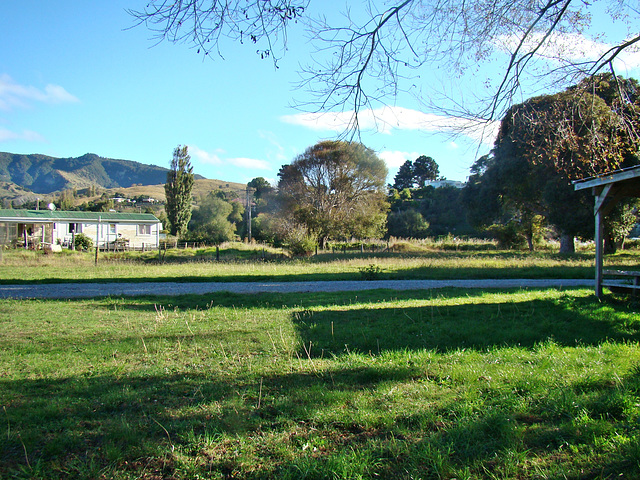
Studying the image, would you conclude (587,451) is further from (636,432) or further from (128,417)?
(128,417)

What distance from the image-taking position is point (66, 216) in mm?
43812

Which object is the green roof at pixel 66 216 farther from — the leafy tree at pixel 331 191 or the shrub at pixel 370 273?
the shrub at pixel 370 273

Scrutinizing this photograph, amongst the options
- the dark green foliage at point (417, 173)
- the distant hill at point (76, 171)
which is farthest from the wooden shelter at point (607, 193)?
the distant hill at point (76, 171)

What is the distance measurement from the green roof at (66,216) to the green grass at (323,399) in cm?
3809

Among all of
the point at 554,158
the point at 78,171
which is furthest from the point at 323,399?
the point at 78,171

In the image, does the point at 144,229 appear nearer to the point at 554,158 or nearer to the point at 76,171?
the point at 554,158

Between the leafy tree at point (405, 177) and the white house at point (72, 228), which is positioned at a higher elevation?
the leafy tree at point (405, 177)

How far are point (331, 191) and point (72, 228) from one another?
90.6 feet

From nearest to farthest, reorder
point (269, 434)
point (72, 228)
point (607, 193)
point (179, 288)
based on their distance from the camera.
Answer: point (269, 434) < point (607, 193) < point (179, 288) < point (72, 228)

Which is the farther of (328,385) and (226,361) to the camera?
(226,361)

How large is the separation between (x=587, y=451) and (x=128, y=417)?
325cm

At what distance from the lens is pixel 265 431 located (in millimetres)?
3025

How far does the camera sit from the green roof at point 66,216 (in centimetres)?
3984

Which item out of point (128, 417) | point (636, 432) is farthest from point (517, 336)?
point (128, 417)
